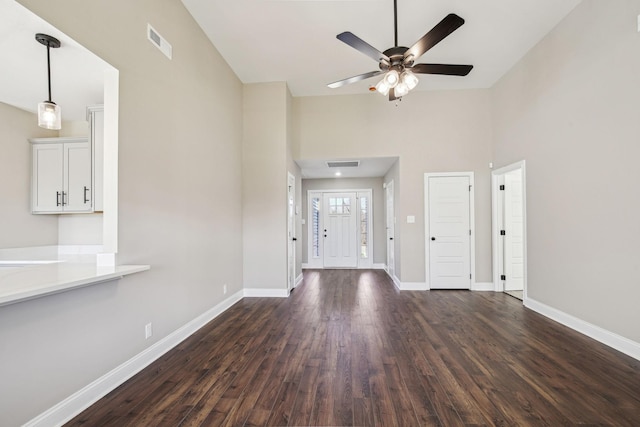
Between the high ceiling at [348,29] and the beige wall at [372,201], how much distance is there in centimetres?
325

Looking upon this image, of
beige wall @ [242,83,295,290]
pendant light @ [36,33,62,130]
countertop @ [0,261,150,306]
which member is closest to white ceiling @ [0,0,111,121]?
pendant light @ [36,33,62,130]

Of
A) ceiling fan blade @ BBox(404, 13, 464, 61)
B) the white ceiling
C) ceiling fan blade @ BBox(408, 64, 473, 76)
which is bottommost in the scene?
the white ceiling

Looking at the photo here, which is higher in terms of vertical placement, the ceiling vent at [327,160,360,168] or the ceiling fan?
the ceiling fan

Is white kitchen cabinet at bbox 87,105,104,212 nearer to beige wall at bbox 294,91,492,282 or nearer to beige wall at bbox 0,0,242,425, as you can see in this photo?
beige wall at bbox 0,0,242,425

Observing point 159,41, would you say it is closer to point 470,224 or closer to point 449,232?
point 449,232

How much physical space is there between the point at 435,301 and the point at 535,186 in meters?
2.15

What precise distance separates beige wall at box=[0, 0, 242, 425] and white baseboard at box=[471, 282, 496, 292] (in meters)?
4.19

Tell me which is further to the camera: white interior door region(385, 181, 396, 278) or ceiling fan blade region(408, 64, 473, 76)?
white interior door region(385, 181, 396, 278)

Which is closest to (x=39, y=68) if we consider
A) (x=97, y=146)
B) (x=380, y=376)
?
(x=97, y=146)

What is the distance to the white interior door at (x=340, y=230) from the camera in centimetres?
728

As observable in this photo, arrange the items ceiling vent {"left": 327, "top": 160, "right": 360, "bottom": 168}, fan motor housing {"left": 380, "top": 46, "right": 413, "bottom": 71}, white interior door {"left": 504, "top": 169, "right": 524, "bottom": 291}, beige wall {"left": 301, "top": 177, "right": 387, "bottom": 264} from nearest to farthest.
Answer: fan motor housing {"left": 380, "top": 46, "right": 413, "bottom": 71} → white interior door {"left": 504, "top": 169, "right": 524, "bottom": 291} → ceiling vent {"left": 327, "top": 160, "right": 360, "bottom": 168} → beige wall {"left": 301, "top": 177, "right": 387, "bottom": 264}

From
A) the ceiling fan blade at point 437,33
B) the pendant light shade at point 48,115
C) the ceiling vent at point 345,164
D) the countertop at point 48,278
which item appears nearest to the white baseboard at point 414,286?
the ceiling vent at point 345,164

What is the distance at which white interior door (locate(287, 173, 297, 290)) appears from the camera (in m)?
4.68

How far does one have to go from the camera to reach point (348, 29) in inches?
132
